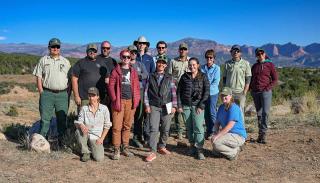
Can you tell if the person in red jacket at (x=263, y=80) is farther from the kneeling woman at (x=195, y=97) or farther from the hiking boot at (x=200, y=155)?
the hiking boot at (x=200, y=155)

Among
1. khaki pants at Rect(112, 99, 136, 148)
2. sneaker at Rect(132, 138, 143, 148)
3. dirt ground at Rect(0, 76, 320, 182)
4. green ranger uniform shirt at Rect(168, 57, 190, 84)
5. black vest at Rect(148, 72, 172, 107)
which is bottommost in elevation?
dirt ground at Rect(0, 76, 320, 182)

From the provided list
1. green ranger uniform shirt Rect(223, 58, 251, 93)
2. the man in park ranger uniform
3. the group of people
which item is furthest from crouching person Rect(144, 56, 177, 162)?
the man in park ranger uniform

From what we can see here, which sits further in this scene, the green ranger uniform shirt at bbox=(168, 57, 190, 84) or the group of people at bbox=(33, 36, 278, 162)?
the green ranger uniform shirt at bbox=(168, 57, 190, 84)

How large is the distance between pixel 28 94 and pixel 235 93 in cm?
2942

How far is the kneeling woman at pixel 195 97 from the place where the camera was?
7.01 meters

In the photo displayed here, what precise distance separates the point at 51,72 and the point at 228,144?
366 centimetres

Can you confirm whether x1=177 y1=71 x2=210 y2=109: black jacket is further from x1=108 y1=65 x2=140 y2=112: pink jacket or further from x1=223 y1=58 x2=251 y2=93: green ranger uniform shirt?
x1=223 y1=58 x2=251 y2=93: green ranger uniform shirt

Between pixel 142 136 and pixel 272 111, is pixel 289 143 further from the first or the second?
pixel 272 111

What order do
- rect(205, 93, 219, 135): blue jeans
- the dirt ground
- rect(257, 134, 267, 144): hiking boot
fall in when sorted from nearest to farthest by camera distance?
the dirt ground < rect(205, 93, 219, 135): blue jeans < rect(257, 134, 267, 144): hiking boot

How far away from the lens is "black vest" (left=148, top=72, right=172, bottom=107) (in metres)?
6.99

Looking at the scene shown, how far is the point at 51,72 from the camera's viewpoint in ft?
23.8

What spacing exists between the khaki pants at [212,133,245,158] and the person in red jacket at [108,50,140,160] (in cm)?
173

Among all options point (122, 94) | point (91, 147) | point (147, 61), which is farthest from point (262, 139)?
point (91, 147)

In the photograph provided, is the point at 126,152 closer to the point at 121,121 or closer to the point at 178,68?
the point at 121,121
